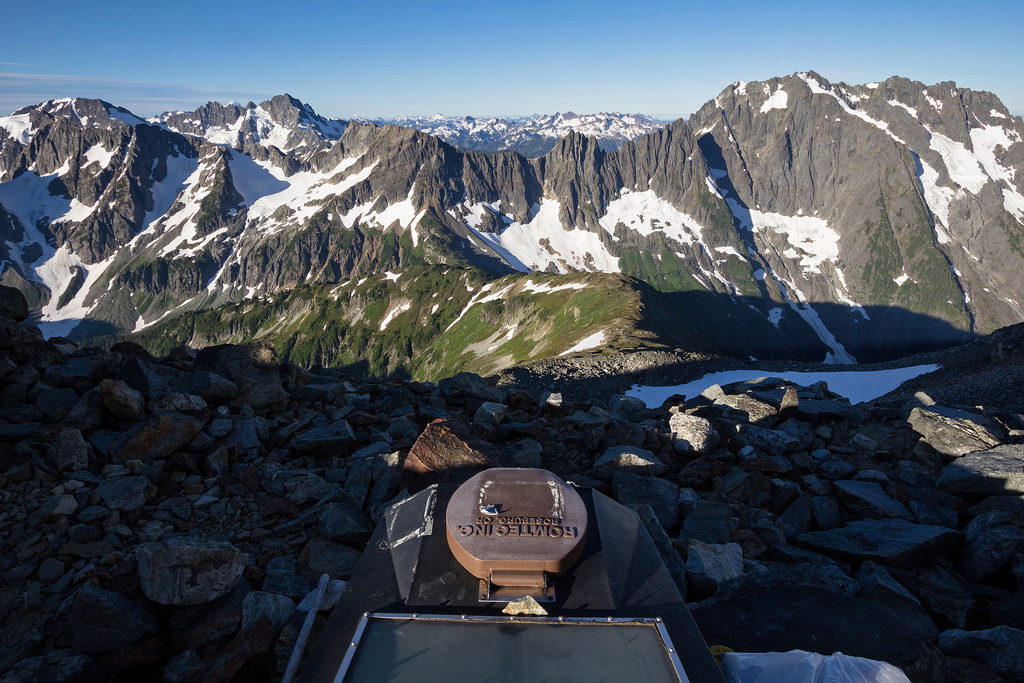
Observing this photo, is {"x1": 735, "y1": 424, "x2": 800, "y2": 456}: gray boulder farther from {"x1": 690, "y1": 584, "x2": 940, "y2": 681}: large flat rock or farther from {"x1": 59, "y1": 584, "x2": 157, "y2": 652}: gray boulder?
{"x1": 59, "y1": 584, "x2": 157, "y2": 652}: gray boulder

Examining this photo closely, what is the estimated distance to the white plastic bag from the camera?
4883 mm

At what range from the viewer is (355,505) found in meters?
9.60

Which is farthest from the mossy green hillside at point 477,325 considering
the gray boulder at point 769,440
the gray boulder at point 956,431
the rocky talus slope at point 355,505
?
the rocky talus slope at point 355,505

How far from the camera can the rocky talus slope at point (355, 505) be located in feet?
21.5

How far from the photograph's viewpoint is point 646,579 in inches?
222

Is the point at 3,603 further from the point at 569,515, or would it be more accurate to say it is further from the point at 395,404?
the point at 395,404

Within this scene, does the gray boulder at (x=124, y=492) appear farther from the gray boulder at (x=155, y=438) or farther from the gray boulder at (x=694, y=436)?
the gray boulder at (x=694, y=436)

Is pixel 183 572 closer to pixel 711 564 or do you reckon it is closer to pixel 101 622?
pixel 101 622

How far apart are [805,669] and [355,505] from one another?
735 centimetres

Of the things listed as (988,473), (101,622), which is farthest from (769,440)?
(101,622)

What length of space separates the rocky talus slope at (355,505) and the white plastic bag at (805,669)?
1.16m

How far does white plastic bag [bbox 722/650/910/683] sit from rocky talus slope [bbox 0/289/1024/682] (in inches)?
45.8

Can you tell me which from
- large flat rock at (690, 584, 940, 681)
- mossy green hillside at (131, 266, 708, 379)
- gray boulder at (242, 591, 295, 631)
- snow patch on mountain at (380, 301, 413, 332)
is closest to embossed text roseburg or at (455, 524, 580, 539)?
large flat rock at (690, 584, 940, 681)

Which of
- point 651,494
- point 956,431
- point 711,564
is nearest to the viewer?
point 711,564
